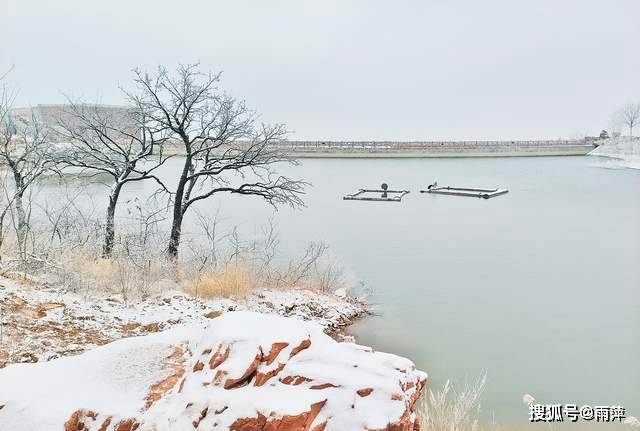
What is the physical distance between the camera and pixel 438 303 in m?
7.44

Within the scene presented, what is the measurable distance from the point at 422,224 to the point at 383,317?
569cm

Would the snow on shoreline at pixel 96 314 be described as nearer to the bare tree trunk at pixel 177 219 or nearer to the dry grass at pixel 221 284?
the dry grass at pixel 221 284

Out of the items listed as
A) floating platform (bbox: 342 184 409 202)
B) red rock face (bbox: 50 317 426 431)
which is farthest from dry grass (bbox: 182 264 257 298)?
floating platform (bbox: 342 184 409 202)

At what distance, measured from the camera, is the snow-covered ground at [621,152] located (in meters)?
22.1

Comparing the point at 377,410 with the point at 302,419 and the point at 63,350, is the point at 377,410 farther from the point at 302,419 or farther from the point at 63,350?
the point at 63,350

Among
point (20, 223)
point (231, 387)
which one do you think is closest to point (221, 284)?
point (20, 223)

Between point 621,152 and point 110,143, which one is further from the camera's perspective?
point 621,152

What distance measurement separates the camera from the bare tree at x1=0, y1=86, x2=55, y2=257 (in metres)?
6.80

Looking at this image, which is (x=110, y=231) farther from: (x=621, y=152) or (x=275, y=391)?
(x=621, y=152)

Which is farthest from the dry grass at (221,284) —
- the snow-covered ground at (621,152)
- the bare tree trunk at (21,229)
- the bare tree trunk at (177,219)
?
the snow-covered ground at (621,152)

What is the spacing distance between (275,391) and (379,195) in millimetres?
14643

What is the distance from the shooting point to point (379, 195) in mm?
16469

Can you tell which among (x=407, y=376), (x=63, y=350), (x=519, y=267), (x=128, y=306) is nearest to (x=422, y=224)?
(x=519, y=267)

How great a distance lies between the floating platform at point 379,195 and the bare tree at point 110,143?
787 cm
